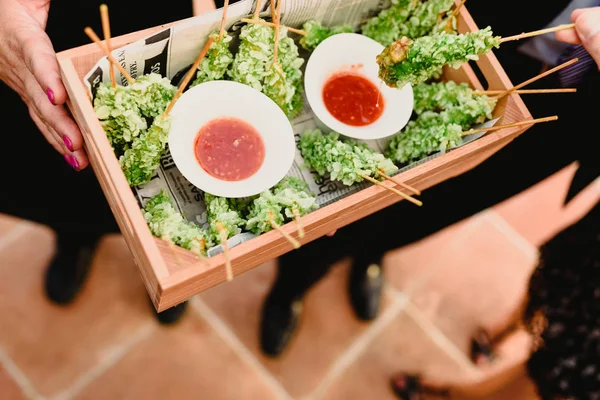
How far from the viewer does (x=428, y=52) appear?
58.0 inches

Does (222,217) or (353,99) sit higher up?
(353,99)

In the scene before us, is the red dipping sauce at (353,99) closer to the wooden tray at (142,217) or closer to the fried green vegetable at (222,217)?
the wooden tray at (142,217)

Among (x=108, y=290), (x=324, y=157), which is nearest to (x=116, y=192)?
(x=324, y=157)

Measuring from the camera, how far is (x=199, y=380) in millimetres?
2516

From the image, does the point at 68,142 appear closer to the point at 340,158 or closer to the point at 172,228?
the point at 172,228

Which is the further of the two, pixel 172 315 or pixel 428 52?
pixel 172 315

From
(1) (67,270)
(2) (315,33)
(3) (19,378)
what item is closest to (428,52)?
(2) (315,33)

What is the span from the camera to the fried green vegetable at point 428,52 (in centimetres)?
146

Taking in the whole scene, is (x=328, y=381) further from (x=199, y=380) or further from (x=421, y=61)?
(x=421, y=61)

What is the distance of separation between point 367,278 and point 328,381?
571mm

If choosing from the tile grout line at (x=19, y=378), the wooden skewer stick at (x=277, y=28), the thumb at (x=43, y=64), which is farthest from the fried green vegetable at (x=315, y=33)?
the tile grout line at (x=19, y=378)

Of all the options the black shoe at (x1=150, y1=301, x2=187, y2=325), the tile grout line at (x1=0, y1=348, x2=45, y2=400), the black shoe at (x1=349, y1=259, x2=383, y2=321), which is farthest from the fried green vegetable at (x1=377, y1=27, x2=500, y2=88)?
the tile grout line at (x1=0, y1=348, x2=45, y2=400)

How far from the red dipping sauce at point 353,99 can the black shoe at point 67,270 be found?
1546mm

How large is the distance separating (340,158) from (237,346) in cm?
145
